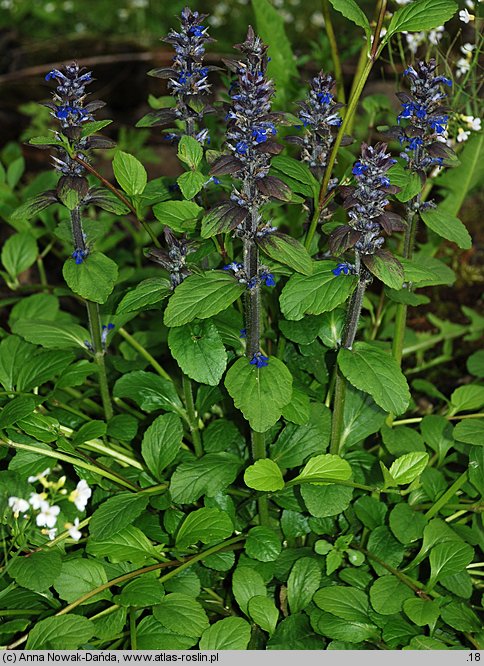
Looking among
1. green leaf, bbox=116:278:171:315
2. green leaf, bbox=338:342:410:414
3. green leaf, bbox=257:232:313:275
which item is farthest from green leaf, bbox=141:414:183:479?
green leaf, bbox=257:232:313:275

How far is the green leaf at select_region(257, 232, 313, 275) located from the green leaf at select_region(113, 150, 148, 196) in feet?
1.38

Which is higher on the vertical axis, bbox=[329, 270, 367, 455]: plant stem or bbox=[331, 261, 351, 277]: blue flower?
bbox=[331, 261, 351, 277]: blue flower

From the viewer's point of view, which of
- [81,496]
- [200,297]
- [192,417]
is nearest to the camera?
[200,297]

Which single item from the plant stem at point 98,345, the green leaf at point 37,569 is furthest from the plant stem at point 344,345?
the green leaf at point 37,569

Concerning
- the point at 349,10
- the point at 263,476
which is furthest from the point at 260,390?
the point at 349,10

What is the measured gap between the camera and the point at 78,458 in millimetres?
2262

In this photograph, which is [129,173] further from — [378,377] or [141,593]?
[141,593]

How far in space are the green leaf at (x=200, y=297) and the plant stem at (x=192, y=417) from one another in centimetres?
41

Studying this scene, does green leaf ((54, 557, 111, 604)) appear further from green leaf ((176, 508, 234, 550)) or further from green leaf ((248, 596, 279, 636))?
green leaf ((248, 596, 279, 636))

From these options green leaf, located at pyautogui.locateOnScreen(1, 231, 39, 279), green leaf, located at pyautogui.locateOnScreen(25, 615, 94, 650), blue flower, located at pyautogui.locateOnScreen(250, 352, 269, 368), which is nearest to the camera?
green leaf, located at pyautogui.locateOnScreen(25, 615, 94, 650)

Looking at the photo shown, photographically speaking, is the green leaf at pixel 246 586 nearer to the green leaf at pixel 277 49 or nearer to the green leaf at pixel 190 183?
the green leaf at pixel 190 183

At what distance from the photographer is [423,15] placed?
182 centimetres

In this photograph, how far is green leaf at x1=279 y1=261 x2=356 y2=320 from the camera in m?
1.83

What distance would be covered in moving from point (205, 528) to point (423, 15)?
4.64 feet
